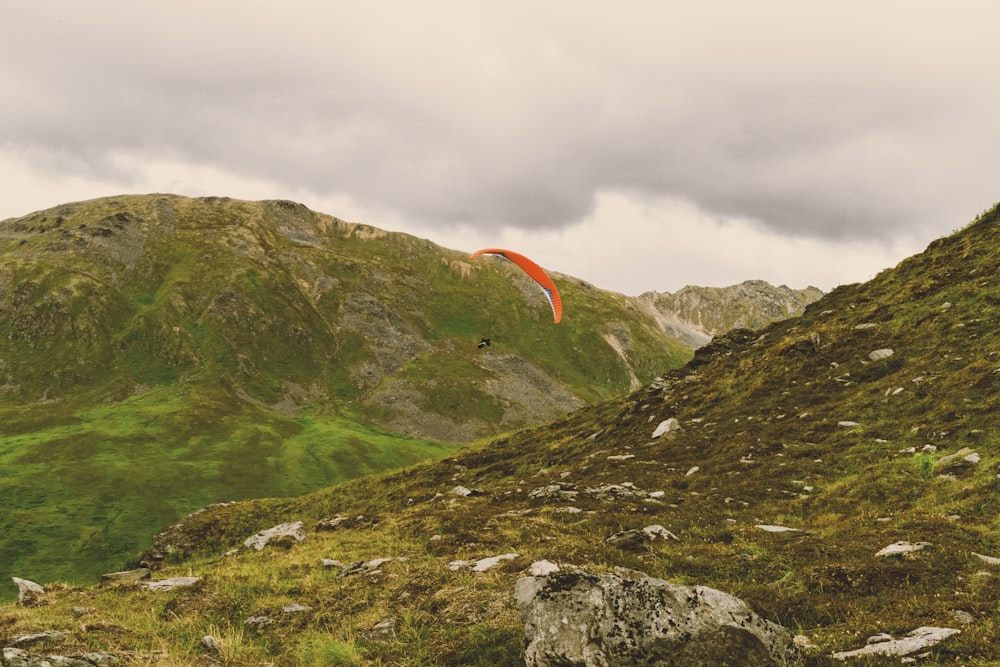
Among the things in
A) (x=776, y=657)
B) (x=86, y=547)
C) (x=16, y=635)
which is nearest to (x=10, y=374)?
(x=86, y=547)

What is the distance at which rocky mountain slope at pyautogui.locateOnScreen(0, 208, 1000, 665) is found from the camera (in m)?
9.02

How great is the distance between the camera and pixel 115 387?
160m

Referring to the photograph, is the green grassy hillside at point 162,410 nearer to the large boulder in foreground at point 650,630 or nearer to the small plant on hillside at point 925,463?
the large boulder in foreground at point 650,630

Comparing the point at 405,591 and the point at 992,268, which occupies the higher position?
the point at 992,268

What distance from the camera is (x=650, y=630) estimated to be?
6.78 metres

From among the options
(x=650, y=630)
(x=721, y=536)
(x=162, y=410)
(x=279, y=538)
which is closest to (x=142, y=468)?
(x=162, y=410)

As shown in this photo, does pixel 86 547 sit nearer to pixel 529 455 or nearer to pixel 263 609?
pixel 529 455

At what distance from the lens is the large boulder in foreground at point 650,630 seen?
662 cm

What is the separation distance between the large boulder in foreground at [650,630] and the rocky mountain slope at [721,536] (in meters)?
0.75

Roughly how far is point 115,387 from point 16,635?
18578 cm

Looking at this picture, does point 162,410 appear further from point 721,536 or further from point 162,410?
point 721,536

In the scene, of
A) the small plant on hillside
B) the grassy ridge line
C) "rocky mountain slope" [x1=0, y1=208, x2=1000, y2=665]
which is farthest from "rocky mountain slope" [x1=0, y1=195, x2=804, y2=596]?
the small plant on hillside

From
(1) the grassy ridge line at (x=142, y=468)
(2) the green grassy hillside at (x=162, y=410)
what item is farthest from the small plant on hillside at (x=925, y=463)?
(2) the green grassy hillside at (x=162, y=410)

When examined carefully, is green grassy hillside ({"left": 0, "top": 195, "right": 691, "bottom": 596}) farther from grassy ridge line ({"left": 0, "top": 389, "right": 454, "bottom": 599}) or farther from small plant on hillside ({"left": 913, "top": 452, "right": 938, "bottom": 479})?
small plant on hillside ({"left": 913, "top": 452, "right": 938, "bottom": 479})
